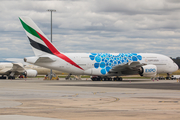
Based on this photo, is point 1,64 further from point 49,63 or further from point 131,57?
point 131,57

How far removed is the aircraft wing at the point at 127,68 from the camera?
48000 millimetres

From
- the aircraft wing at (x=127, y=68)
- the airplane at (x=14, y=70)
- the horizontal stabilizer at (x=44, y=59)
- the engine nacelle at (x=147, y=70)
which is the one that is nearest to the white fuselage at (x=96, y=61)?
the horizontal stabilizer at (x=44, y=59)

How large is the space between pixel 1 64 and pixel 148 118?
189 ft

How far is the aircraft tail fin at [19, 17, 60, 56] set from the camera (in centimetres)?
4703

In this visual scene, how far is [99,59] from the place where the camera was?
49.9 meters

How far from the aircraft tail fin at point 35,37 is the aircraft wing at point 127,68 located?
11.8 meters

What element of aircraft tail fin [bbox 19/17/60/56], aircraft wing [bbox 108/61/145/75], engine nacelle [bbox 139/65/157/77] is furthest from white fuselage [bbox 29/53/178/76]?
engine nacelle [bbox 139/65/157/77]

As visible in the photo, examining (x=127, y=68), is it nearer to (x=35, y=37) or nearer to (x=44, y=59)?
(x=44, y=59)

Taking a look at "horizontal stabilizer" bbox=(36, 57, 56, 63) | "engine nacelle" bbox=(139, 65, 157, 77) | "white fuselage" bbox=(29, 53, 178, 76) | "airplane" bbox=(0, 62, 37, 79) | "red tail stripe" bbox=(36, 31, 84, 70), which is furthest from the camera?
"airplane" bbox=(0, 62, 37, 79)

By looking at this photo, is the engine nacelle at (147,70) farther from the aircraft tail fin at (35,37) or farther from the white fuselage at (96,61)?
the aircraft tail fin at (35,37)

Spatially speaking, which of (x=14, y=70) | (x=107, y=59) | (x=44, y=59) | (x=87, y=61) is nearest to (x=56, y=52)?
(x=44, y=59)

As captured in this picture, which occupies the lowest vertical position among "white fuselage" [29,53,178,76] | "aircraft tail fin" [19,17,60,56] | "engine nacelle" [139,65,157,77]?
"engine nacelle" [139,65,157,77]

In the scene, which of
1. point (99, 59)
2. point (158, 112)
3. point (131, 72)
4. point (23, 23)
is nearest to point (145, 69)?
point (131, 72)

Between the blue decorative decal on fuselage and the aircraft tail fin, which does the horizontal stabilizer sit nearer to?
the aircraft tail fin
